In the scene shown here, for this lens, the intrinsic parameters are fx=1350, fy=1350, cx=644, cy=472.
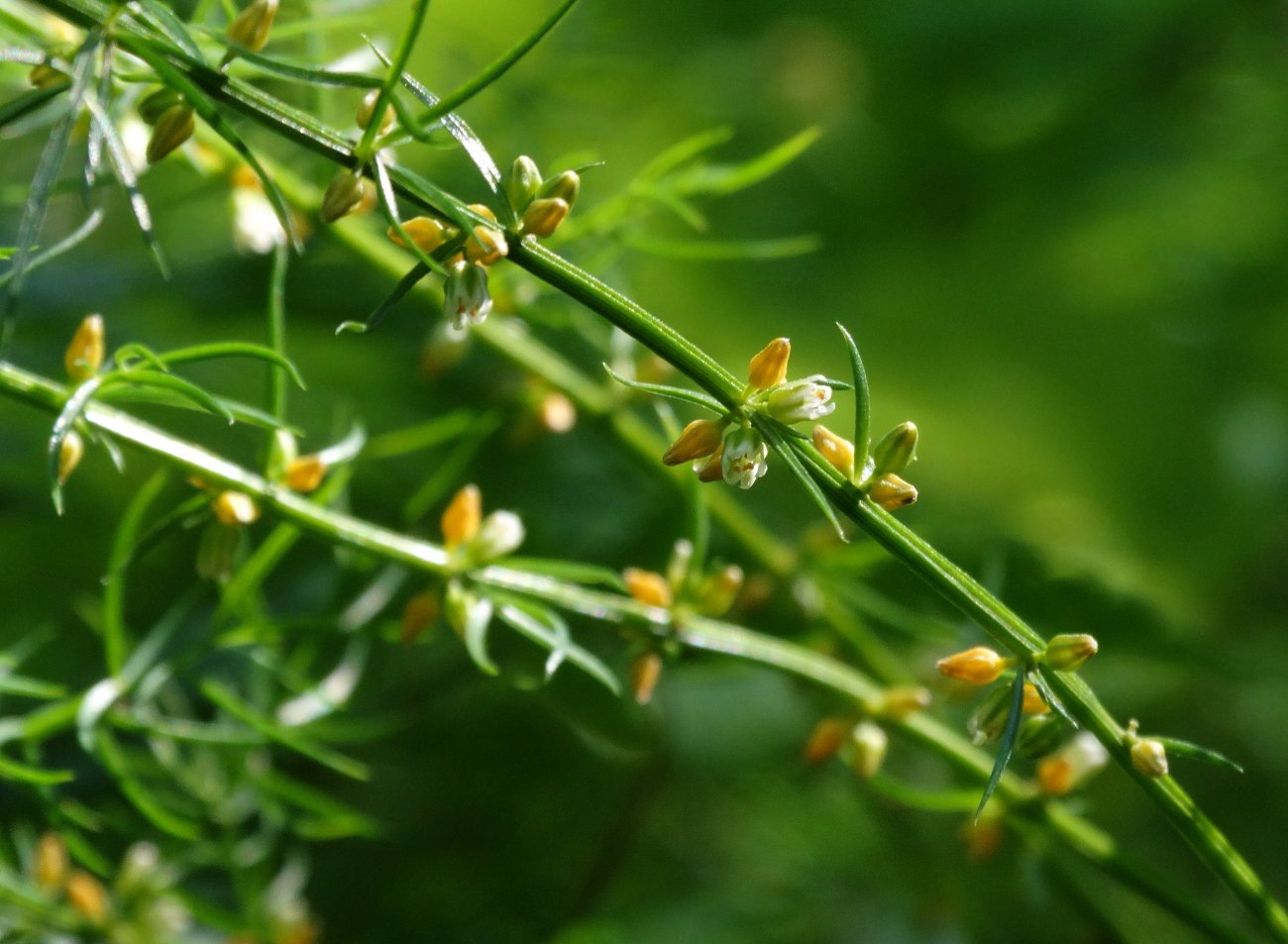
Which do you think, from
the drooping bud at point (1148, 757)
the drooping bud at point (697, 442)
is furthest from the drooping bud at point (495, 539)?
the drooping bud at point (1148, 757)

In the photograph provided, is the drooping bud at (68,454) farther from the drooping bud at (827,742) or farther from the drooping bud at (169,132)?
the drooping bud at (827,742)

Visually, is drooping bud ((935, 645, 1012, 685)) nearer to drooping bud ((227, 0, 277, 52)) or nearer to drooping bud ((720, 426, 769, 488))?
drooping bud ((720, 426, 769, 488))

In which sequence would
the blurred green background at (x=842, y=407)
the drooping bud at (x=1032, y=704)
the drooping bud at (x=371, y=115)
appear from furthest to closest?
the blurred green background at (x=842, y=407) → the drooping bud at (x=1032, y=704) → the drooping bud at (x=371, y=115)

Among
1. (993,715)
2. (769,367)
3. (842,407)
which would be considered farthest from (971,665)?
(842,407)

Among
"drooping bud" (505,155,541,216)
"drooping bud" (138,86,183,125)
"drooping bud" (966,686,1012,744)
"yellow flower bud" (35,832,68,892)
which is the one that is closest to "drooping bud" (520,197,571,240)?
"drooping bud" (505,155,541,216)

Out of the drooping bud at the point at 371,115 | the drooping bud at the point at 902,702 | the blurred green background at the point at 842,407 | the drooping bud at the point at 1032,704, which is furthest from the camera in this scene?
the blurred green background at the point at 842,407

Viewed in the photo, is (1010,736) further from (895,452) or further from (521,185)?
(521,185)
